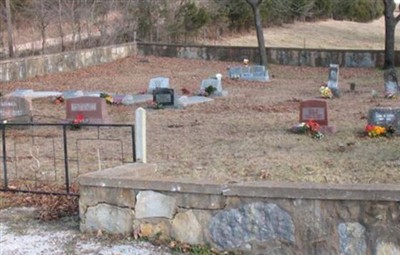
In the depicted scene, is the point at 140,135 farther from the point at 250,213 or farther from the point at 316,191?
the point at 316,191

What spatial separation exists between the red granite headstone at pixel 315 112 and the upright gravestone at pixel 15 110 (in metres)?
5.59

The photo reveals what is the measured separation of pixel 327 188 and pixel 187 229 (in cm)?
109

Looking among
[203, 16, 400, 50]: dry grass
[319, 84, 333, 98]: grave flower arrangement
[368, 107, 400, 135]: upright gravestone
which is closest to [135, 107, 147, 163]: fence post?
[368, 107, 400, 135]: upright gravestone

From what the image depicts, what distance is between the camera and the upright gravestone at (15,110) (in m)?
15.0

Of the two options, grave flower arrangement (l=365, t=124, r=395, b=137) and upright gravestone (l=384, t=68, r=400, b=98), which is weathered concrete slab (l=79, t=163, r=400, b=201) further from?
upright gravestone (l=384, t=68, r=400, b=98)

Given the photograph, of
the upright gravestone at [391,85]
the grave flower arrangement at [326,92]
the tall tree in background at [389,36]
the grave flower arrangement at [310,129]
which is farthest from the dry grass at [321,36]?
the grave flower arrangement at [310,129]

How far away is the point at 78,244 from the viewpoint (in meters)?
5.72

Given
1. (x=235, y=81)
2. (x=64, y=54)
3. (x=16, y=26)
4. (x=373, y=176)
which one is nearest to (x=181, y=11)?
(x=16, y=26)

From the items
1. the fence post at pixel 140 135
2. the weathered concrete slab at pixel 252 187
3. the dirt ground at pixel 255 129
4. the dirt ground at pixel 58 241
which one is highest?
the fence post at pixel 140 135

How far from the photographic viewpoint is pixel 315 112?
13.8 metres

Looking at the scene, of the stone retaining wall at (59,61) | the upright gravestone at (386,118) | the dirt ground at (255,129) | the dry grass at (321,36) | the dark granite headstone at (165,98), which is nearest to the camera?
the dirt ground at (255,129)

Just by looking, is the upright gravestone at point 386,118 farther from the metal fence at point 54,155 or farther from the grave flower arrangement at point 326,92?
the grave flower arrangement at point 326,92

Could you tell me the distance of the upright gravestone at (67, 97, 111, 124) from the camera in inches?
585

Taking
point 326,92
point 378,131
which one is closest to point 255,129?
point 378,131
